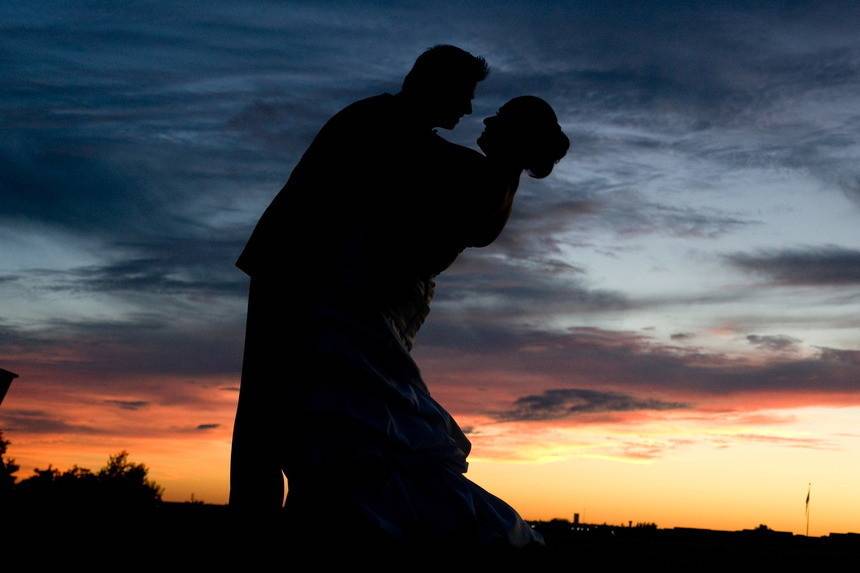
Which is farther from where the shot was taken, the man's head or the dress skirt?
the man's head

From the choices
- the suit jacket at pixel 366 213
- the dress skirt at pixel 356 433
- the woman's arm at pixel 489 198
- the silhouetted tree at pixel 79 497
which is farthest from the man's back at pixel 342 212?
the silhouetted tree at pixel 79 497

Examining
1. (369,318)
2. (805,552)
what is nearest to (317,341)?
(369,318)

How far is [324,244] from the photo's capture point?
4539 mm

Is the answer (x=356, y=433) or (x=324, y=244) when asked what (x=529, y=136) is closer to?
(x=324, y=244)

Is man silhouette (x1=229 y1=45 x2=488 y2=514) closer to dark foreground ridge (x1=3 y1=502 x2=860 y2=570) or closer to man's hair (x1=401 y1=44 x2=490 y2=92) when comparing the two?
man's hair (x1=401 y1=44 x2=490 y2=92)

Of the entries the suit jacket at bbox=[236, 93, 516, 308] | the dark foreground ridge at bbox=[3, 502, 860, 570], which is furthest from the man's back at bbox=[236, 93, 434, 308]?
the dark foreground ridge at bbox=[3, 502, 860, 570]

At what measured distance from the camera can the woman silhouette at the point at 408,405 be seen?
13.7 ft

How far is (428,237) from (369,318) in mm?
454

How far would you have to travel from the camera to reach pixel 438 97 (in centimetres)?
470

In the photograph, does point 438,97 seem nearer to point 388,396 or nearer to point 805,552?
point 388,396

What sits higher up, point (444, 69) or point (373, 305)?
point (444, 69)

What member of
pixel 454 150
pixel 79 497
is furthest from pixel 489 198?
pixel 79 497

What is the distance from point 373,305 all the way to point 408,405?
1.53 feet

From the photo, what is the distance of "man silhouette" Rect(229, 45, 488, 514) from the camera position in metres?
4.45
